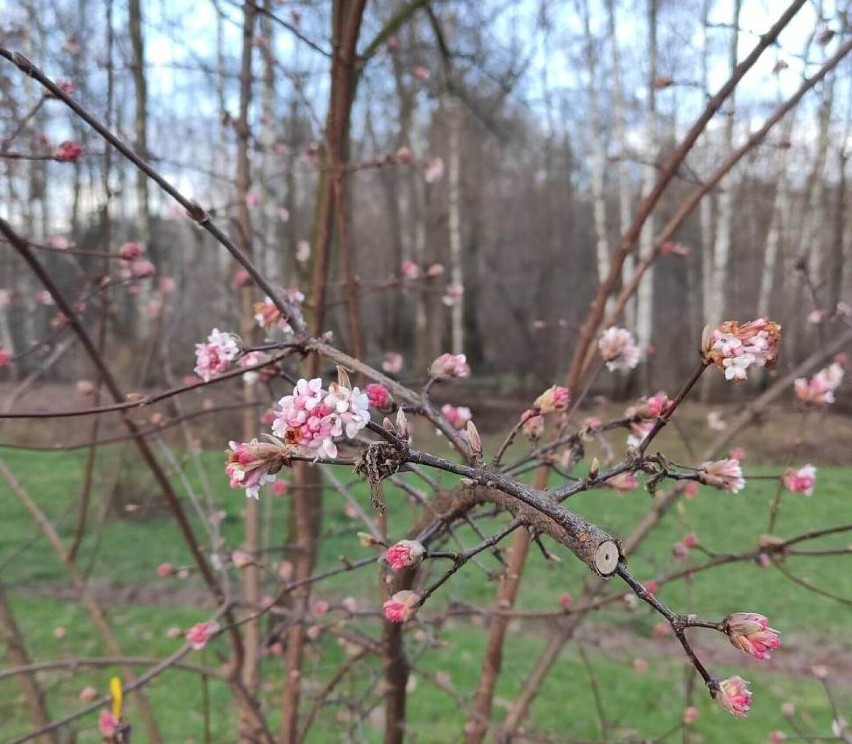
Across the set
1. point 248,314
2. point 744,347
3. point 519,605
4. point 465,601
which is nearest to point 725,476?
point 744,347

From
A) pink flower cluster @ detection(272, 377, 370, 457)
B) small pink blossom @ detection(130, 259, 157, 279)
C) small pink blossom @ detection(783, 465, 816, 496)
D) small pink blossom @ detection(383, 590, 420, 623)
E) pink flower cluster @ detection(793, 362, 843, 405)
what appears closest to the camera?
pink flower cluster @ detection(272, 377, 370, 457)

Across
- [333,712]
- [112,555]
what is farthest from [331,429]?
[112,555]

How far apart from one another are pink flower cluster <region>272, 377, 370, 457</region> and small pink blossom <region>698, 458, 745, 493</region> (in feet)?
1.59

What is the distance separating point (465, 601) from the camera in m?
3.15

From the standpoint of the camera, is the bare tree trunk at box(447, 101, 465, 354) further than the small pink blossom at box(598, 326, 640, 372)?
Yes

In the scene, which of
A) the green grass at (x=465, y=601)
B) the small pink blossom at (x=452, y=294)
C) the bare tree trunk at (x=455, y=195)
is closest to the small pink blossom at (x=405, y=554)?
the green grass at (x=465, y=601)

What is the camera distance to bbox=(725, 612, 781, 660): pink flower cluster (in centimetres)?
74

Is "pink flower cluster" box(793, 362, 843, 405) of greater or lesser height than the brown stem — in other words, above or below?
below

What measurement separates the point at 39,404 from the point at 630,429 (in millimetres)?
11038

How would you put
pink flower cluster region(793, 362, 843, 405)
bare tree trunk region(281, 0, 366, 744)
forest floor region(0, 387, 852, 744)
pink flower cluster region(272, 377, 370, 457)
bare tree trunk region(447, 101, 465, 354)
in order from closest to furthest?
1. pink flower cluster region(272, 377, 370, 457)
2. pink flower cluster region(793, 362, 843, 405)
3. bare tree trunk region(281, 0, 366, 744)
4. forest floor region(0, 387, 852, 744)
5. bare tree trunk region(447, 101, 465, 354)

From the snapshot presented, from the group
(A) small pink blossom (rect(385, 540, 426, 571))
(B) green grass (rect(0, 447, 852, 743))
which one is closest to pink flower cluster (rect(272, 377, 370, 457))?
(A) small pink blossom (rect(385, 540, 426, 571))

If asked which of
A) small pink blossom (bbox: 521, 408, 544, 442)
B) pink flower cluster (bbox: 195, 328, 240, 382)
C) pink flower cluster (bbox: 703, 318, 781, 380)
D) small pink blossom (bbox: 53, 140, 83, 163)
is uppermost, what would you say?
small pink blossom (bbox: 53, 140, 83, 163)

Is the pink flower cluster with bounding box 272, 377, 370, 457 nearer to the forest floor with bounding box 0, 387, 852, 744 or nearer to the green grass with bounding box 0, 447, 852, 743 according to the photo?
the green grass with bounding box 0, 447, 852, 743

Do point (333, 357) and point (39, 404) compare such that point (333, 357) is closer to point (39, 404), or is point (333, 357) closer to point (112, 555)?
point (112, 555)
